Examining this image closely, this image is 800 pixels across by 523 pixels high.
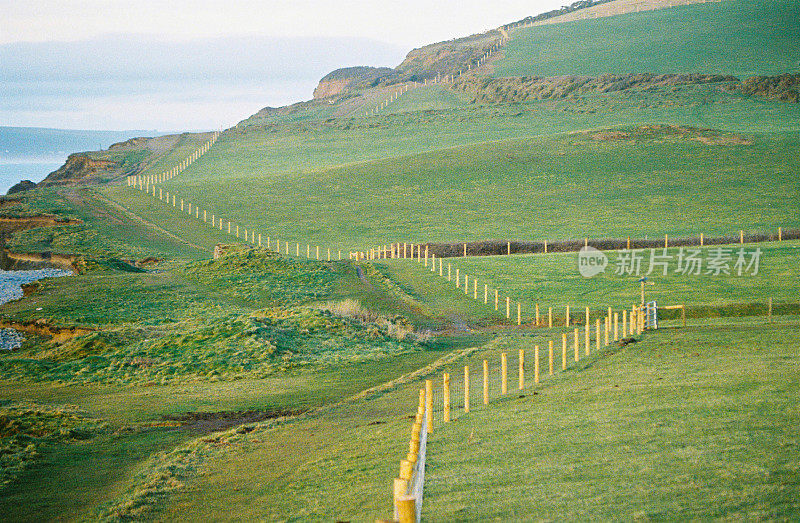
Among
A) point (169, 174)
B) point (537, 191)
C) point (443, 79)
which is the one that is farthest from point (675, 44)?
point (169, 174)

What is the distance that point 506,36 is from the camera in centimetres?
17788

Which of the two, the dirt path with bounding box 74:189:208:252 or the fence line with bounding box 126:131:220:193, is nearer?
the dirt path with bounding box 74:189:208:252

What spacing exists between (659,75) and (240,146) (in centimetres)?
6469

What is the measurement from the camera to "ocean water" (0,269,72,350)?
34.3 meters

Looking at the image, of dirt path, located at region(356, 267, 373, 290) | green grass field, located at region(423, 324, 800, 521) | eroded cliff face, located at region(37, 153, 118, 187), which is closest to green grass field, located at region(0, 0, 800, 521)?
green grass field, located at region(423, 324, 800, 521)

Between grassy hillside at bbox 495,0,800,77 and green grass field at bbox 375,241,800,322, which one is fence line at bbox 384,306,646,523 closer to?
green grass field at bbox 375,241,800,322

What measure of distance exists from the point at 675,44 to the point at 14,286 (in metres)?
124

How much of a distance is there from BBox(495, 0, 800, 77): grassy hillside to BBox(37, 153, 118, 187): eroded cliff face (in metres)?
69.3

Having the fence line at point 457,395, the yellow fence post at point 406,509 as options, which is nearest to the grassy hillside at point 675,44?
the fence line at point 457,395

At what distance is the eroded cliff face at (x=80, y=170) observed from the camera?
102 m

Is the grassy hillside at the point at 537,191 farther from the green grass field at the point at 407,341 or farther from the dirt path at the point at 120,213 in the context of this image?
the dirt path at the point at 120,213

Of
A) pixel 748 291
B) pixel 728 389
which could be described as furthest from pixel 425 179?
pixel 728 389

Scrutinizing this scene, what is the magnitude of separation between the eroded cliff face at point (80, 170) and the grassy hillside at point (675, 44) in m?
69.3

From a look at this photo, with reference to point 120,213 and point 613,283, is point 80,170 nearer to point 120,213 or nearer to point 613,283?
point 120,213
